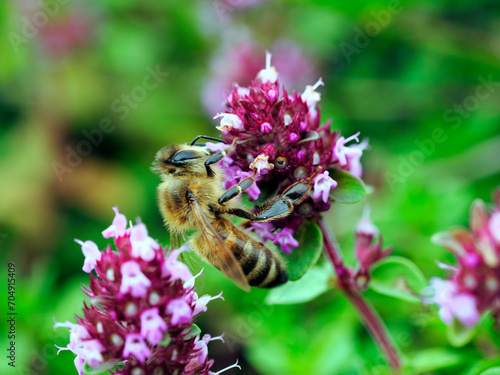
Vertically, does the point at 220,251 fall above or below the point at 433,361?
above

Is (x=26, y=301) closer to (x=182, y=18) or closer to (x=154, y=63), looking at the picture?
(x=154, y=63)

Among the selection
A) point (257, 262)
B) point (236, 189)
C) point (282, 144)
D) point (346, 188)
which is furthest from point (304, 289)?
point (282, 144)

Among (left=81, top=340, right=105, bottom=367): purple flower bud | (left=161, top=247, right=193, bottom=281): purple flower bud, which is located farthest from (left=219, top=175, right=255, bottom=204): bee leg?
(left=81, top=340, right=105, bottom=367): purple flower bud

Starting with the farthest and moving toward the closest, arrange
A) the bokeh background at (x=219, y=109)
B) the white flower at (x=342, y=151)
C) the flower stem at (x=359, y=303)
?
the bokeh background at (x=219, y=109) → the flower stem at (x=359, y=303) → the white flower at (x=342, y=151)

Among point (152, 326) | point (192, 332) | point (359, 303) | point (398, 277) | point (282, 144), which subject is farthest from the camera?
point (398, 277)

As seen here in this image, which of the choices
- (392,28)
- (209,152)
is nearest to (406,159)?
(392,28)

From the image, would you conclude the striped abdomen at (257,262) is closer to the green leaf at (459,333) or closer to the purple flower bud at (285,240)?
the purple flower bud at (285,240)

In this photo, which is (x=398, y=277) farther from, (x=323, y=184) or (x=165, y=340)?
(x=165, y=340)

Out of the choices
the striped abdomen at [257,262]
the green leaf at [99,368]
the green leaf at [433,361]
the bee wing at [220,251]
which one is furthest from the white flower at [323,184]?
the green leaf at [433,361]
